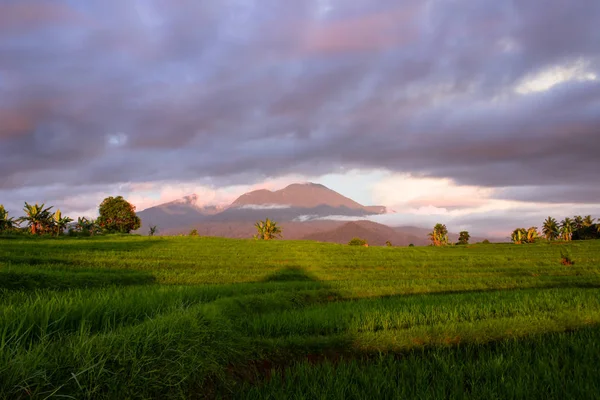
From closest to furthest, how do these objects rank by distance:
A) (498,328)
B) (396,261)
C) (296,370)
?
(296,370) → (498,328) → (396,261)

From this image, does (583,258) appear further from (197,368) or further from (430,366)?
(197,368)

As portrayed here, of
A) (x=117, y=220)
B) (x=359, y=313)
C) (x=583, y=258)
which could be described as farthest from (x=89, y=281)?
(x=117, y=220)

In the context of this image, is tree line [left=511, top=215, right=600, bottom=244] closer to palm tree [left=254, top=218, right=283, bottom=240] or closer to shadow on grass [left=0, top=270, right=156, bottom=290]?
palm tree [left=254, top=218, right=283, bottom=240]

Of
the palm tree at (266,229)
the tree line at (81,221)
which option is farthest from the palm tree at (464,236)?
the tree line at (81,221)

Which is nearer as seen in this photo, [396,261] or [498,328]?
[498,328]

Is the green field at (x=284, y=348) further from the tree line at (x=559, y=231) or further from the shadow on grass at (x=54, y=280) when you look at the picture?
the tree line at (x=559, y=231)

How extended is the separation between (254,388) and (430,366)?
3.10m

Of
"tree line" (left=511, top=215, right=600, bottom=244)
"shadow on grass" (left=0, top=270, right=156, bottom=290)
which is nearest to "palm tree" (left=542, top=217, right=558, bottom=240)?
"tree line" (left=511, top=215, right=600, bottom=244)

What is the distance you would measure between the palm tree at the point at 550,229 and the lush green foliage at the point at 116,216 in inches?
5233

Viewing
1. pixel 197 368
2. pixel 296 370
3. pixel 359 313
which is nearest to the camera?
pixel 197 368

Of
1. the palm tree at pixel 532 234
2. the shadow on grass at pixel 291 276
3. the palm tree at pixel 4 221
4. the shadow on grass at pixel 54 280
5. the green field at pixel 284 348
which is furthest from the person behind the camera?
the palm tree at pixel 532 234

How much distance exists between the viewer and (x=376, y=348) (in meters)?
7.62

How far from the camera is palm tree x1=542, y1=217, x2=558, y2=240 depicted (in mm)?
122562

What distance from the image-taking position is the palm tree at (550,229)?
123 meters
